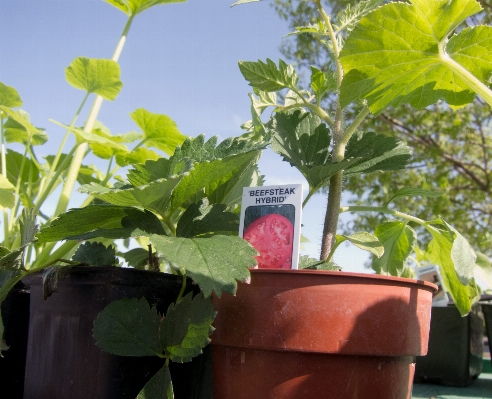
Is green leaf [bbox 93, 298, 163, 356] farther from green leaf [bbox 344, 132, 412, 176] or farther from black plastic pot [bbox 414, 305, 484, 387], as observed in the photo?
black plastic pot [bbox 414, 305, 484, 387]

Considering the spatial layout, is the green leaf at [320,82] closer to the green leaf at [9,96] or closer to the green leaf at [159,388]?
the green leaf at [159,388]

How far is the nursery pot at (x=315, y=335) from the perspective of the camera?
1.92 ft

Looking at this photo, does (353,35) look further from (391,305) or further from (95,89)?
(95,89)

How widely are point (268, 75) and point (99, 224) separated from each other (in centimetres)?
35

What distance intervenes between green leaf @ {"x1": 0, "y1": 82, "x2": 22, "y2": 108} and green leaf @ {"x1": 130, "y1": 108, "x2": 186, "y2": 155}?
28 centimetres

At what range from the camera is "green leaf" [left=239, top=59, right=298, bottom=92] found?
0.78 meters

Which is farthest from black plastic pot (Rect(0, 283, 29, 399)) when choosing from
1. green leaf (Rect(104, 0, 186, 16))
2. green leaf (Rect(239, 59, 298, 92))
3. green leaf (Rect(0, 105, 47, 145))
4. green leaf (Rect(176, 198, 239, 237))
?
green leaf (Rect(104, 0, 186, 16))

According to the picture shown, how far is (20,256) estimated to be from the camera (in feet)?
2.36

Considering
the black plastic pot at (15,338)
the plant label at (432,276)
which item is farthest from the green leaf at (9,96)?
the plant label at (432,276)

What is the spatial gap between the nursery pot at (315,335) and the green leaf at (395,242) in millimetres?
203

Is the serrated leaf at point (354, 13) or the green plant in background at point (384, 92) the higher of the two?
the serrated leaf at point (354, 13)

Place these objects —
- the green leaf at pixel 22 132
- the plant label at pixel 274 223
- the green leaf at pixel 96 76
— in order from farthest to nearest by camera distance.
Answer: the green leaf at pixel 22 132, the green leaf at pixel 96 76, the plant label at pixel 274 223

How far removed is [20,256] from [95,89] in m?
0.59

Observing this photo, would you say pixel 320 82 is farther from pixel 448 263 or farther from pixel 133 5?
pixel 133 5
